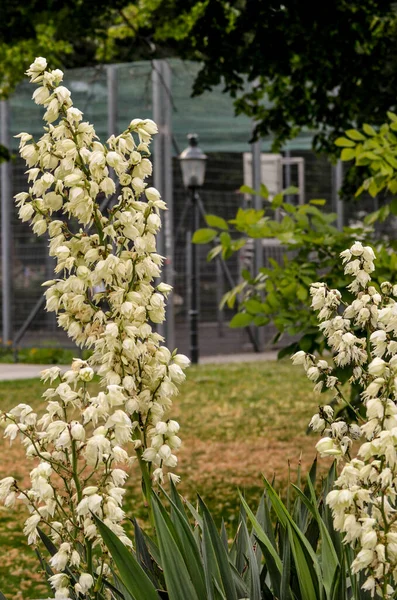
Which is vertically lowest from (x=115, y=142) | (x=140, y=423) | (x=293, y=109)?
(x=140, y=423)

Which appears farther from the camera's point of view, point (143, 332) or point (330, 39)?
point (330, 39)

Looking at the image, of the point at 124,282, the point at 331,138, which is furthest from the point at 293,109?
the point at 124,282

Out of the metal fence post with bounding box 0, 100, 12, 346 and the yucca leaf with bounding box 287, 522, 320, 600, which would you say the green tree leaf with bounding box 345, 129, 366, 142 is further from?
the metal fence post with bounding box 0, 100, 12, 346

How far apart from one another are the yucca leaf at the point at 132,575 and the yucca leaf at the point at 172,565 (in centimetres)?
5

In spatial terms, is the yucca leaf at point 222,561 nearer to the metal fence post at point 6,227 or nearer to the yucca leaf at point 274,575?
the yucca leaf at point 274,575

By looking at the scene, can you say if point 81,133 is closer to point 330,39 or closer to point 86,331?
point 86,331

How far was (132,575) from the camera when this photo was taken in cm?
275

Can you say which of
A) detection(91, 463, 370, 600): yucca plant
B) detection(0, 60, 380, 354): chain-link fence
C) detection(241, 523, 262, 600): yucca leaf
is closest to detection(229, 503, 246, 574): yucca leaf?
detection(91, 463, 370, 600): yucca plant

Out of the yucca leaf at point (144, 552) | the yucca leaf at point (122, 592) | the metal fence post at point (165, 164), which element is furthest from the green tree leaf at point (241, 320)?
the metal fence post at point (165, 164)

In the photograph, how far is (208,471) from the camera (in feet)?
28.3

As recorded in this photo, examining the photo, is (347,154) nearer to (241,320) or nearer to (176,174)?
(241,320)

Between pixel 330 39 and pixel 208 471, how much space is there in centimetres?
355

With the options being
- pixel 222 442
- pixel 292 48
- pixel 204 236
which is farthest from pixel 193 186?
pixel 204 236

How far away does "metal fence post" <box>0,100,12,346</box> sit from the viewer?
836 inches
